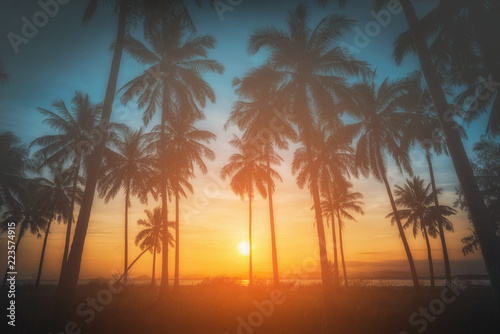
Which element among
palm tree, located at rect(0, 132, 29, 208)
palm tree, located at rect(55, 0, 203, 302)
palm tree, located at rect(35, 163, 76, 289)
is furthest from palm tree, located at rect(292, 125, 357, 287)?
palm tree, located at rect(0, 132, 29, 208)

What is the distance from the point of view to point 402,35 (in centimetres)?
1042

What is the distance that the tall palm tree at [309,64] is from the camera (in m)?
12.4

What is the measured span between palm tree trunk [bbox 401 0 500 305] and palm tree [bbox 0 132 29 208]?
1329 inches

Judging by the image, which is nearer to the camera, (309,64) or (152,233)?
(309,64)

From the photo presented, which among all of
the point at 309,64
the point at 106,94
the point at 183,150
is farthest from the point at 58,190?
the point at 309,64

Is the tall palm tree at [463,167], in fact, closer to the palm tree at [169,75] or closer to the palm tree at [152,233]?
the palm tree at [169,75]

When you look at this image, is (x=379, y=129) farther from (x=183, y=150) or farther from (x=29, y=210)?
(x=29, y=210)

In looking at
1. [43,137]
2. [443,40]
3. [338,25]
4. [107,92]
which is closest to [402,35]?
[443,40]

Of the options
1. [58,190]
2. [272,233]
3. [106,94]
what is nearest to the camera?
[106,94]

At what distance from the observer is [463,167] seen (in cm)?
731

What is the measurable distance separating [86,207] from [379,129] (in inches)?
720

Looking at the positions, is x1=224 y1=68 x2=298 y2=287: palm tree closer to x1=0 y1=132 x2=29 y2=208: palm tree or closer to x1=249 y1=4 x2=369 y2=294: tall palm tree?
x1=249 y1=4 x2=369 y2=294: tall palm tree

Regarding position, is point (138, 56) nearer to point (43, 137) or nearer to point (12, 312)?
point (43, 137)

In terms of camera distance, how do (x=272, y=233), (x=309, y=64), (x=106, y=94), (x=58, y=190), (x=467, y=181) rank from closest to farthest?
1. (x=467, y=181)
2. (x=106, y=94)
3. (x=309, y=64)
4. (x=272, y=233)
5. (x=58, y=190)
